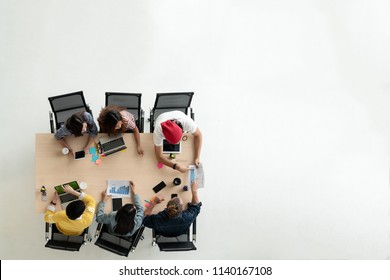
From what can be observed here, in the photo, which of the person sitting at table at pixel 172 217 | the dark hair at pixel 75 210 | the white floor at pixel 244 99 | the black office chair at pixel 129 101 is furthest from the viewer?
the white floor at pixel 244 99

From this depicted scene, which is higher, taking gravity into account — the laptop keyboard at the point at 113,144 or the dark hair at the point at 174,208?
the laptop keyboard at the point at 113,144

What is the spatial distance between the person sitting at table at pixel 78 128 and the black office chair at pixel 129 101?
36cm

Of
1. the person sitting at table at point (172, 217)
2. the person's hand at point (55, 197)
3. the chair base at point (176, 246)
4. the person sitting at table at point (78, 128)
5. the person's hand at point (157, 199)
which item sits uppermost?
the person sitting at table at point (78, 128)

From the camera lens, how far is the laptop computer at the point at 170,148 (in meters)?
3.78

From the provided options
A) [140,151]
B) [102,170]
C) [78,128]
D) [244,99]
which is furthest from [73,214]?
[244,99]


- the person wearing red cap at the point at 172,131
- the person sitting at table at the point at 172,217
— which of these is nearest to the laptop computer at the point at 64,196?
the person sitting at table at the point at 172,217

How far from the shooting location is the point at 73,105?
3930 millimetres

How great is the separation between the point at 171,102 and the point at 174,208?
120cm

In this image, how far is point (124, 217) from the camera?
10.5 feet

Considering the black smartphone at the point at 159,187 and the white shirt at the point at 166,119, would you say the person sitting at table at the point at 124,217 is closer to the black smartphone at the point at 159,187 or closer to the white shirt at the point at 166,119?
the black smartphone at the point at 159,187

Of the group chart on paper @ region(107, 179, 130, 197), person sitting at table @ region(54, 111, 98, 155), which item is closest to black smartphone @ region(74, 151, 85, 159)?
person sitting at table @ region(54, 111, 98, 155)

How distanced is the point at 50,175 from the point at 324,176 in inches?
132

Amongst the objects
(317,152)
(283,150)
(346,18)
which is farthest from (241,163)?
(346,18)

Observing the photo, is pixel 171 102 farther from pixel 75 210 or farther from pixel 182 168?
pixel 75 210
